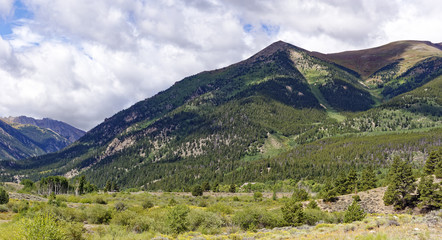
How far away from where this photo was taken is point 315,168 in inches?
7603

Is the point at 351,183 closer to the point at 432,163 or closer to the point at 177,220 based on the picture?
the point at 432,163

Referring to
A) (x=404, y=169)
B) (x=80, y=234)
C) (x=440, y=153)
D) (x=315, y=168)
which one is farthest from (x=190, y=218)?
(x=315, y=168)

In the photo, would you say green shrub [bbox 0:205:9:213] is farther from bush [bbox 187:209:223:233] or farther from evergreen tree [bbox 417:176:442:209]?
evergreen tree [bbox 417:176:442:209]

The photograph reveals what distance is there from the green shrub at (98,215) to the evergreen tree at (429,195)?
65929 millimetres

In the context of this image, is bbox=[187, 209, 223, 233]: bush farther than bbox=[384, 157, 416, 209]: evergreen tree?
No

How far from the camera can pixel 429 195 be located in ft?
178

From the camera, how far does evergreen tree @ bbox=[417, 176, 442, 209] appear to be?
53209 mm

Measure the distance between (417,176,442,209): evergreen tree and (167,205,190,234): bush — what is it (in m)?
49.8

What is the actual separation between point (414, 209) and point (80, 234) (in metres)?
64.2

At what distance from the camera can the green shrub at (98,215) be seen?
170ft

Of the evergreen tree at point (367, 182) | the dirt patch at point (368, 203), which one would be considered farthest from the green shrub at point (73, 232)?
the evergreen tree at point (367, 182)

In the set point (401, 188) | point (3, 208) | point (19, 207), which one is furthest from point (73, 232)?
point (401, 188)

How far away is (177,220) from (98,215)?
17843 millimetres

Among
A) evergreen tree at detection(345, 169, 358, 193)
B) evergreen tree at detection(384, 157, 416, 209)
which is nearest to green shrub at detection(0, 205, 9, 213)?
evergreen tree at detection(384, 157, 416, 209)
